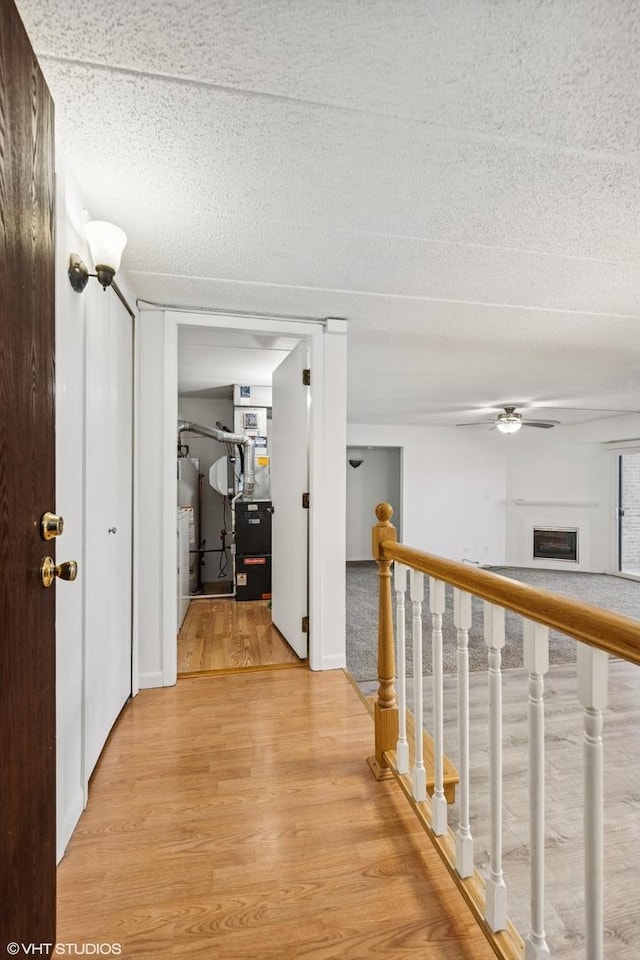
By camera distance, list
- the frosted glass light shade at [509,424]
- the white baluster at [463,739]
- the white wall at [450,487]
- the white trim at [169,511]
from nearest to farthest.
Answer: the white baluster at [463,739]
the white trim at [169,511]
the frosted glass light shade at [509,424]
the white wall at [450,487]

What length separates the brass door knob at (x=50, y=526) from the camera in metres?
0.95

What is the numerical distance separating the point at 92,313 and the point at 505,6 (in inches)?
57.6

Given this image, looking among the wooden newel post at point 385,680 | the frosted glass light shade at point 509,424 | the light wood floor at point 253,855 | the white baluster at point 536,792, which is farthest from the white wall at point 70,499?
the frosted glass light shade at point 509,424

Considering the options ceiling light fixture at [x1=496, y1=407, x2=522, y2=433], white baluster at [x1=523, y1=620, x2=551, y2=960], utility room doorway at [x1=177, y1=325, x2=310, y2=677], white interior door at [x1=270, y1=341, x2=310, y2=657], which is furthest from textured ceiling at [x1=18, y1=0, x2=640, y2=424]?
ceiling light fixture at [x1=496, y1=407, x2=522, y2=433]

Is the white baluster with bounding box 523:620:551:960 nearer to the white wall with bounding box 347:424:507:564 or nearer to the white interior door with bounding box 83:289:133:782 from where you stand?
the white interior door with bounding box 83:289:133:782

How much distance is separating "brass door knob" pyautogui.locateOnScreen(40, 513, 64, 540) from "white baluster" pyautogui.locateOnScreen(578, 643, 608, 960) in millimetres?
1101

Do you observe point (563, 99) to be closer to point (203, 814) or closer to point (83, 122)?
point (83, 122)

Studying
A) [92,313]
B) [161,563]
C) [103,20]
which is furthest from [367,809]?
[103,20]

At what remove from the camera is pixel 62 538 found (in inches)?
52.4

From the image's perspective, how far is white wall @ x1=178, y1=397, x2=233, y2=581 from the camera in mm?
5398

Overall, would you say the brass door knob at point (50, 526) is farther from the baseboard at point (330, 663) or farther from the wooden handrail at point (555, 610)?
the baseboard at point (330, 663)

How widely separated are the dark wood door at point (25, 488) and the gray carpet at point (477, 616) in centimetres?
208

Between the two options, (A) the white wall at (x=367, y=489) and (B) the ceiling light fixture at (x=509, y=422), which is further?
(A) the white wall at (x=367, y=489)

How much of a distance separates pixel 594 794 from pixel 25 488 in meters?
1.19
